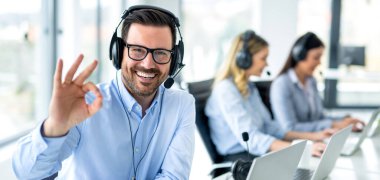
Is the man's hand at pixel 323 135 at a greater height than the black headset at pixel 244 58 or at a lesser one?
lesser

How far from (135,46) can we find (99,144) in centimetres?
33

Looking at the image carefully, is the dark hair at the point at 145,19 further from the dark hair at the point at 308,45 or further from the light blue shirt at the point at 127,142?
the dark hair at the point at 308,45

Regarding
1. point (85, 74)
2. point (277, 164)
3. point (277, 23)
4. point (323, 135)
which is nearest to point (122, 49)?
point (85, 74)

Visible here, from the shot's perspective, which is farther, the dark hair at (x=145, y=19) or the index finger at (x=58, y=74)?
the dark hair at (x=145, y=19)

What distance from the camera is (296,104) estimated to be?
3.40m

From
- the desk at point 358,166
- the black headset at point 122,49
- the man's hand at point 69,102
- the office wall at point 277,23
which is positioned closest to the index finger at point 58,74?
the man's hand at point 69,102

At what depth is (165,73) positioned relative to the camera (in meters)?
1.72

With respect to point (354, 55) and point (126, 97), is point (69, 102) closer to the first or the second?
point (126, 97)

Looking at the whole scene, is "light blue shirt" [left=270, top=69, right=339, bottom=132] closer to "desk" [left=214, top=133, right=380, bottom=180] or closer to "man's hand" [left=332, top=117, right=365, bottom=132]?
"man's hand" [left=332, top=117, right=365, bottom=132]

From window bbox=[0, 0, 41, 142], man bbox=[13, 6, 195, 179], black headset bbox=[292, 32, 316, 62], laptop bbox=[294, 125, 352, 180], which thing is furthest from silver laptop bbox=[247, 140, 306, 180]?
window bbox=[0, 0, 41, 142]

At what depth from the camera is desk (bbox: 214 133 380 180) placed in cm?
210

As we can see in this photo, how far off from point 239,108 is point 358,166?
67 centimetres

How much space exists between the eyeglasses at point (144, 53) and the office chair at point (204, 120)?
2.98 ft

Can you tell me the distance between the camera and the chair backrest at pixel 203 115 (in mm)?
2645
